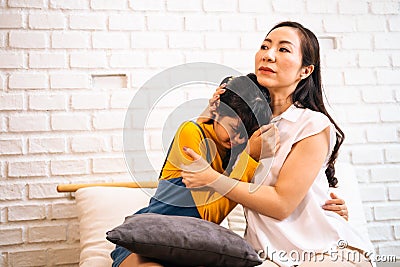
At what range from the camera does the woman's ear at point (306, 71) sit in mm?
1709

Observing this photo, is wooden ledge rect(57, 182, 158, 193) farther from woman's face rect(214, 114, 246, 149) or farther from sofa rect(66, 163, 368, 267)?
woman's face rect(214, 114, 246, 149)

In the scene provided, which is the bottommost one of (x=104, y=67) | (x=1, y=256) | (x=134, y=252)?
(x=1, y=256)

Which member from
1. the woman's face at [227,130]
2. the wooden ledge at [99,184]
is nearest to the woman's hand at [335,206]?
the woman's face at [227,130]

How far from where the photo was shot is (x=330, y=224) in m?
1.52

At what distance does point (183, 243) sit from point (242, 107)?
434 millimetres

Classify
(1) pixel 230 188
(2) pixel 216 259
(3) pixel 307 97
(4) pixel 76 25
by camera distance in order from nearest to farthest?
1. (2) pixel 216 259
2. (1) pixel 230 188
3. (3) pixel 307 97
4. (4) pixel 76 25

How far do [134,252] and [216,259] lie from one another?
218 mm

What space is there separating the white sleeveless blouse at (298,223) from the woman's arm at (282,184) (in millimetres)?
32

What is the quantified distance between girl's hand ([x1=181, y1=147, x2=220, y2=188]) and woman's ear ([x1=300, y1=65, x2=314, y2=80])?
1.66 ft

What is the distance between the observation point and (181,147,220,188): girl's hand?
142 cm

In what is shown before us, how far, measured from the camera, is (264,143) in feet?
5.08

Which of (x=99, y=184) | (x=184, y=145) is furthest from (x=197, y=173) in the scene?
(x=99, y=184)

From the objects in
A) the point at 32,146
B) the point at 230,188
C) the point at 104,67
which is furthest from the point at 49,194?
the point at 230,188

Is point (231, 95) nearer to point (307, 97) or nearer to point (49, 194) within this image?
point (307, 97)
